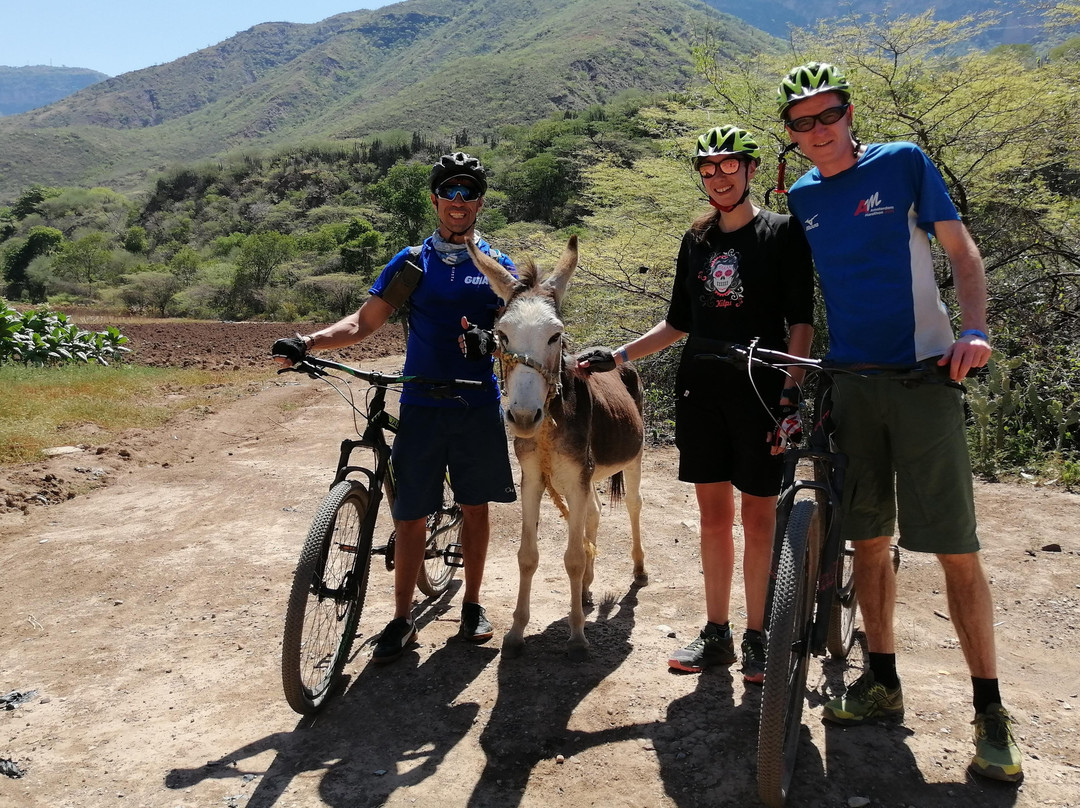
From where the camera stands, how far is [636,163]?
46.1ft

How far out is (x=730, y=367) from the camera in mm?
3820

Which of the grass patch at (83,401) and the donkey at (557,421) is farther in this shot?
the grass patch at (83,401)

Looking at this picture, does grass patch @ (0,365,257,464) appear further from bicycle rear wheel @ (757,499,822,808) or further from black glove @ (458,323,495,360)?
bicycle rear wheel @ (757,499,822,808)

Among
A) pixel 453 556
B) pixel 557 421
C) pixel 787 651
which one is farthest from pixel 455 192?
pixel 787 651

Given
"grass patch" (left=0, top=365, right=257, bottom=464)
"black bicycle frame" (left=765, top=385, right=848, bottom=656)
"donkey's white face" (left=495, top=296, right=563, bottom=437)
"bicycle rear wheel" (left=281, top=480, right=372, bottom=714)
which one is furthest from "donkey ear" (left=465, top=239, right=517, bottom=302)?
"grass patch" (left=0, top=365, right=257, bottom=464)

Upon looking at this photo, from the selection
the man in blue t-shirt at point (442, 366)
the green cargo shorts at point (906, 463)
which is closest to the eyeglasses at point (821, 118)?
the green cargo shorts at point (906, 463)

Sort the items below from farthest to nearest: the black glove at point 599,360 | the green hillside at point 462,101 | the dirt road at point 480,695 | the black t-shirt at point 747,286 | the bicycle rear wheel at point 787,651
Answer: the green hillside at point 462,101, the black glove at point 599,360, the black t-shirt at point 747,286, the dirt road at point 480,695, the bicycle rear wheel at point 787,651

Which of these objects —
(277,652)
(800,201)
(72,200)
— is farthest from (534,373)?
(72,200)

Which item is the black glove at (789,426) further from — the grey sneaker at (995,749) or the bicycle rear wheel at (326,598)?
the bicycle rear wheel at (326,598)

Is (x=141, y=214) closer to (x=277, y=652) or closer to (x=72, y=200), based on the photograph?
(x=72, y=200)

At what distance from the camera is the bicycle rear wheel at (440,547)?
512cm

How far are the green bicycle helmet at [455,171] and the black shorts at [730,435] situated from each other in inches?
62.5

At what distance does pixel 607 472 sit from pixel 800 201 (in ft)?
7.29

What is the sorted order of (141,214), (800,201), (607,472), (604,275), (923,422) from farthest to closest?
(141,214), (604,275), (607,472), (800,201), (923,422)
